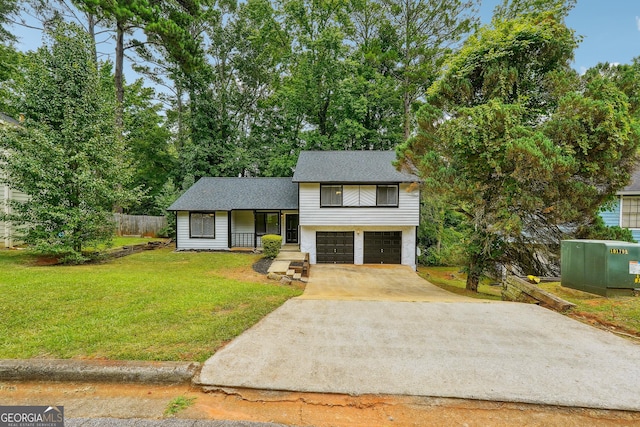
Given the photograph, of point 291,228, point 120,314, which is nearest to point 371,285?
point 291,228

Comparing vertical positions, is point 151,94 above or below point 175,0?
below

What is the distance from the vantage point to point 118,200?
10367mm

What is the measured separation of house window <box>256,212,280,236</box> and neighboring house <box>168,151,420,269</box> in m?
0.46

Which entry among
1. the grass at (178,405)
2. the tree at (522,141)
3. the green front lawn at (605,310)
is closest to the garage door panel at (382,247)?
the tree at (522,141)

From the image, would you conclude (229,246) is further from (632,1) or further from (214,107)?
(632,1)

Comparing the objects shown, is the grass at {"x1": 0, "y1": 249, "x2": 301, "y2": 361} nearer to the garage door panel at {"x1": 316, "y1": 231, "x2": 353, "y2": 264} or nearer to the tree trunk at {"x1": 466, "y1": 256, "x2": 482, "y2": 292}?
the tree trunk at {"x1": 466, "y1": 256, "x2": 482, "y2": 292}

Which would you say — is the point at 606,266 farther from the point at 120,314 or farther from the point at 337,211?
the point at 337,211

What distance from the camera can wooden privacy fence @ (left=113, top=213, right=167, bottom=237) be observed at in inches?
741

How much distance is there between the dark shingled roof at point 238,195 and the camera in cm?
1531

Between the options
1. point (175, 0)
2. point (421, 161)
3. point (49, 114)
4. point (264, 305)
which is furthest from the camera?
point (175, 0)

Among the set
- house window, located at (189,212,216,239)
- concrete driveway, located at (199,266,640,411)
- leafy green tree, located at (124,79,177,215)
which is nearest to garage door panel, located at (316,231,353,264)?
house window, located at (189,212,216,239)

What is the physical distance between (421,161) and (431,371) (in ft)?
22.2

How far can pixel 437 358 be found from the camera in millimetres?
3357

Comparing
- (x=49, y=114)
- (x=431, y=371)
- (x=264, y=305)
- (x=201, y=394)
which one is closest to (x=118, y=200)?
(x=49, y=114)
